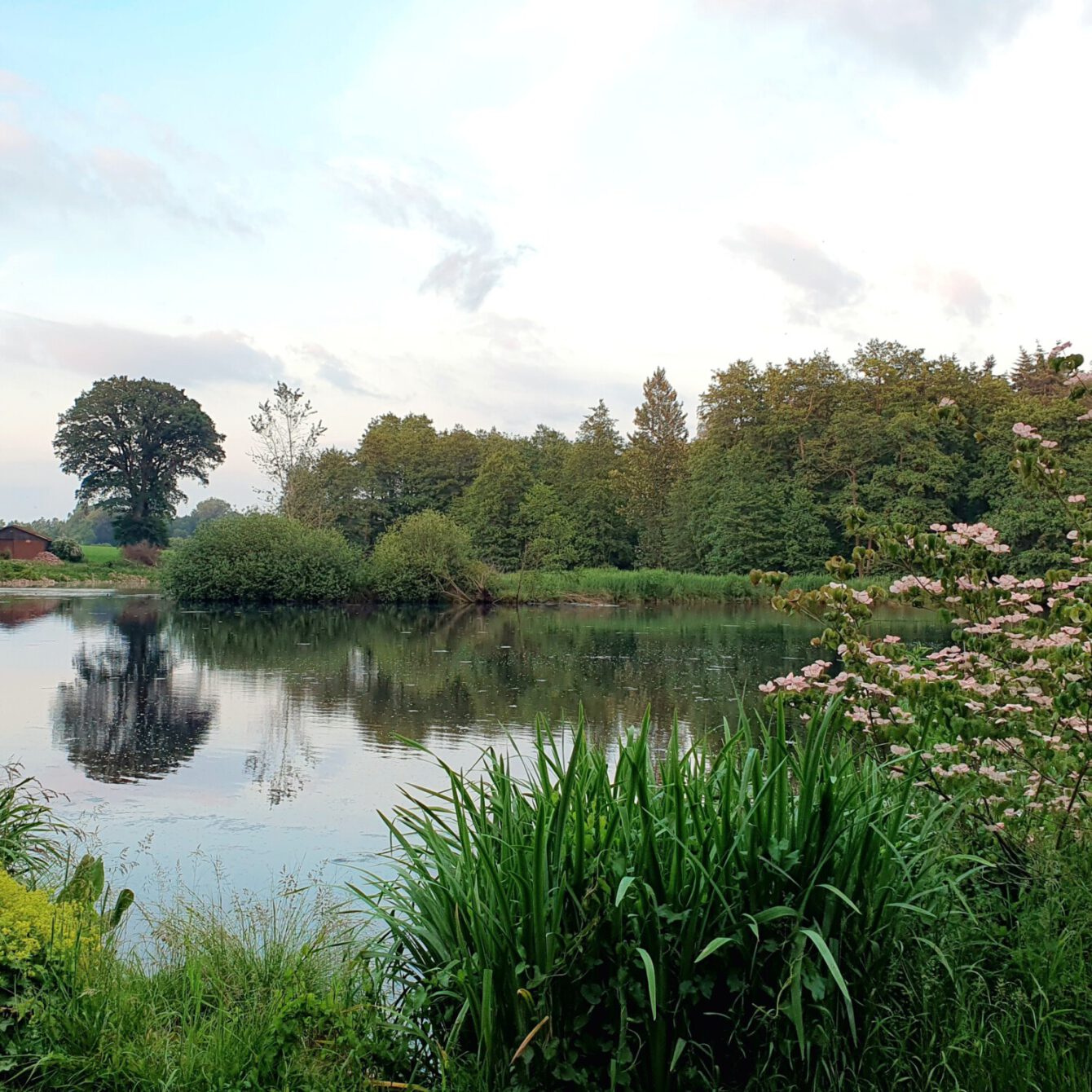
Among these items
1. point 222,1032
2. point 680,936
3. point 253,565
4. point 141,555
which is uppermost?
point 141,555

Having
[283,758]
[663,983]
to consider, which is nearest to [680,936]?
[663,983]

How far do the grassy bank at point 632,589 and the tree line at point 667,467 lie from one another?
18.1 ft

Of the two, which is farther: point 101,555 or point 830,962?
point 101,555

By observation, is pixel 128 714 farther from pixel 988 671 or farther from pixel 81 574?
pixel 81 574

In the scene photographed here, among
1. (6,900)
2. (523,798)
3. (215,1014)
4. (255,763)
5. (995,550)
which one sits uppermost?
(995,550)

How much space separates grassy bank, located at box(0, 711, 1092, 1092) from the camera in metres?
2.78

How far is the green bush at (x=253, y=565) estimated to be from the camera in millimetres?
36250

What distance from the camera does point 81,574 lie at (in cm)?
5234

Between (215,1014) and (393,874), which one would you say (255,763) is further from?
(215,1014)

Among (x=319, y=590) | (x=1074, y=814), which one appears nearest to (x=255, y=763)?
(x=1074, y=814)

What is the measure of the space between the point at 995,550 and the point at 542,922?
308cm

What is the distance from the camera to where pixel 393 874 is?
651 centimetres

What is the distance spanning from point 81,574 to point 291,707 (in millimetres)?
43809

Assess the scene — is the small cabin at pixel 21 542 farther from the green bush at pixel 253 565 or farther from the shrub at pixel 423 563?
the shrub at pixel 423 563
